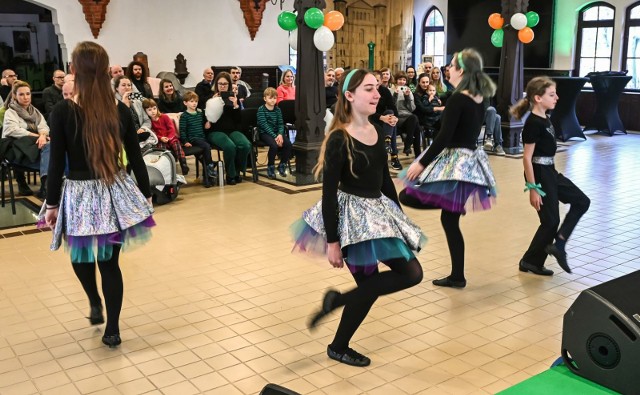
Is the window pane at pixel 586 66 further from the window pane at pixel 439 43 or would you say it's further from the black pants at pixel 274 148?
the black pants at pixel 274 148

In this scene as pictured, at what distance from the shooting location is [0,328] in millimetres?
3961

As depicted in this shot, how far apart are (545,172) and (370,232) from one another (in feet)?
6.31

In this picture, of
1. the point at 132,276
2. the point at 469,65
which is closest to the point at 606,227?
the point at 469,65

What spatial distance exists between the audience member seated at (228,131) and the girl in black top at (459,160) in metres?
4.04

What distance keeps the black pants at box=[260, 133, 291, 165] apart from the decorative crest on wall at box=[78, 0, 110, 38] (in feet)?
16.5

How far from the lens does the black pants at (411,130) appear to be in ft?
31.2

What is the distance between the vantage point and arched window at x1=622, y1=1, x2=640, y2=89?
500 inches

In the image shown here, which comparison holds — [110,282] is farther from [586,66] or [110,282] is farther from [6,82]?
[586,66]

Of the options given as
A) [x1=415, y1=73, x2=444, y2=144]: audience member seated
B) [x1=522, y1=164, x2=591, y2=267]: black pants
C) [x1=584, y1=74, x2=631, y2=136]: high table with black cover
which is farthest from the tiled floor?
[x1=584, y1=74, x2=631, y2=136]: high table with black cover

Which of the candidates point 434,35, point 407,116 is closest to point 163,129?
point 407,116

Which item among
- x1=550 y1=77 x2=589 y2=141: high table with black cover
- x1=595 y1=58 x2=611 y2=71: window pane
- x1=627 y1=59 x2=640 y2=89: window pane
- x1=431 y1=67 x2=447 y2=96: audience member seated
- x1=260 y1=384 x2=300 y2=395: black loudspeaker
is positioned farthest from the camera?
x1=595 y1=58 x2=611 y2=71: window pane

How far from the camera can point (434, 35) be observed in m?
16.9

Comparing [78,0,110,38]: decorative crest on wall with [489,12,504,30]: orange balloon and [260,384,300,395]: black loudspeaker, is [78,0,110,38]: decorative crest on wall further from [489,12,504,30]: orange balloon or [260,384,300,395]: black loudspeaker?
[260,384,300,395]: black loudspeaker

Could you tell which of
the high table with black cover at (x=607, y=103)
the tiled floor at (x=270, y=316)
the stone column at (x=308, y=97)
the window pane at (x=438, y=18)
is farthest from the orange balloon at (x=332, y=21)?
the window pane at (x=438, y=18)
